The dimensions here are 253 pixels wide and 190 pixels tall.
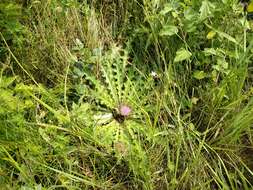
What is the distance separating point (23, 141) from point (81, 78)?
0.45m

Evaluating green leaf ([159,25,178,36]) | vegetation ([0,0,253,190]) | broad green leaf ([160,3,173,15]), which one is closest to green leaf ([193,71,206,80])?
vegetation ([0,0,253,190])

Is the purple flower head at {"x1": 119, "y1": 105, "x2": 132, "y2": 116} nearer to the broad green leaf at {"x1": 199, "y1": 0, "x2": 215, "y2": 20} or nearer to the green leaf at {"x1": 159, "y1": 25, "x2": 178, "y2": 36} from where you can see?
the green leaf at {"x1": 159, "y1": 25, "x2": 178, "y2": 36}

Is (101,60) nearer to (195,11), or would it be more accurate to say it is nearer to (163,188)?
(195,11)

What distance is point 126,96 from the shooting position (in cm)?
219

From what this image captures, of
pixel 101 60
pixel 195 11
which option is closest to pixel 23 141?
pixel 101 60

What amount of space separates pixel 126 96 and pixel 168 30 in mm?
372

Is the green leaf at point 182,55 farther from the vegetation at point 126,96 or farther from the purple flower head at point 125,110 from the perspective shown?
the purple flower head at point 125,110

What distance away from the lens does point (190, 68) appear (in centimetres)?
224

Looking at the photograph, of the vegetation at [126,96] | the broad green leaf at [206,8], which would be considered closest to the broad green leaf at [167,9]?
the vegetation at [126,96]

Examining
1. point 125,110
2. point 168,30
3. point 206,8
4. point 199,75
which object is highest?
point 206,8

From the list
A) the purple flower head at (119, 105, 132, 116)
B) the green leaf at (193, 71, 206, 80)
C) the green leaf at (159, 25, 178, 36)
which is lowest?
the purple flower head at (119, 105, 132, 116)

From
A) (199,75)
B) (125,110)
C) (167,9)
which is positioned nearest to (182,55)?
(199,75)

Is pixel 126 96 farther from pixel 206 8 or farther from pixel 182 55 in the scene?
pixel 206 8

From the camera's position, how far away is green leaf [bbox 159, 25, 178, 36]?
220cm
